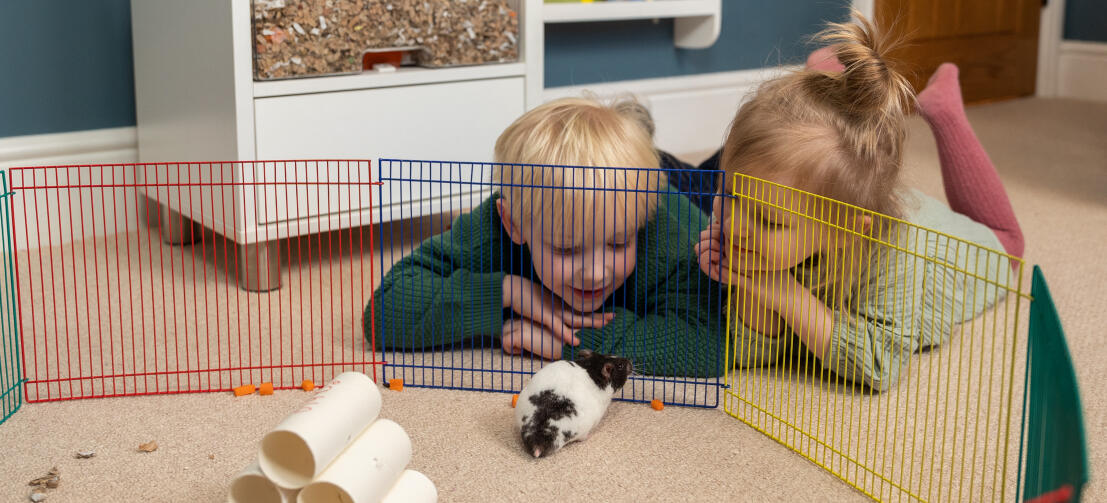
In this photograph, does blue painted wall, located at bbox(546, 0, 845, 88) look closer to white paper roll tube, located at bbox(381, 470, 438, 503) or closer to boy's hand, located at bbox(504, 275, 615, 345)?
boy's hand, located at bbox(504, 275, 615, 345)

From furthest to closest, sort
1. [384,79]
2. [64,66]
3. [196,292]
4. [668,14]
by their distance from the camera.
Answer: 1. [668,14]
2. [64,66]
3. [384,79]
4. [196,292]

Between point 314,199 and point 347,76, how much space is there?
21 cm

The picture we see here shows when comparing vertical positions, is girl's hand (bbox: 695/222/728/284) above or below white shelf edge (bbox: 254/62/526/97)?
below

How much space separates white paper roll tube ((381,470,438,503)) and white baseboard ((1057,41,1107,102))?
10.8 ft

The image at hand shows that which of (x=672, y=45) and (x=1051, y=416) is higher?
(x=672, y=45)

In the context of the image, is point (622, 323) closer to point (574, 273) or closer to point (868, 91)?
point (574, 273)

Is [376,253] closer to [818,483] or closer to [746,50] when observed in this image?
[818,483]

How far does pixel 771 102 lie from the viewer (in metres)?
1.27

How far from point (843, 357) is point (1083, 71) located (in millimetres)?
2826

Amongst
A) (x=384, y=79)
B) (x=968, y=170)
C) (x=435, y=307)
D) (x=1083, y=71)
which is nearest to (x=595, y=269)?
(x=435, y=307)

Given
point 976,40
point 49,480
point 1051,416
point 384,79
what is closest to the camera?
point 1051,416

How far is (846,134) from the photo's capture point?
122 centimetres

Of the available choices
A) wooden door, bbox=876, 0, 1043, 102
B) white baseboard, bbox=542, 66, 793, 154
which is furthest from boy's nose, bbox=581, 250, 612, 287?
wooden door, bbox=876, 0, 1043, 102

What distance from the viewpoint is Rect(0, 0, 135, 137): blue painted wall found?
1830 mm
